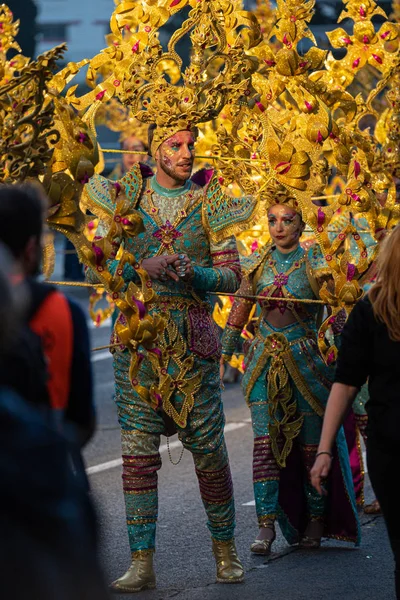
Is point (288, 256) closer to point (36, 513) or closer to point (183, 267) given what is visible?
point (183, 267)

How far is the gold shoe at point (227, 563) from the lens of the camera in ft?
21.0

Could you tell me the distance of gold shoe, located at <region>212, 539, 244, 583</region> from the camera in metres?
6.40

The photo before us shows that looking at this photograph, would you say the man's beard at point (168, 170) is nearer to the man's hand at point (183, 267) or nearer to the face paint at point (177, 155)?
the face paint at point (177, 155)

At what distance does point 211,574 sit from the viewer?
21.5 feet

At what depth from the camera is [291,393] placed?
7.23m

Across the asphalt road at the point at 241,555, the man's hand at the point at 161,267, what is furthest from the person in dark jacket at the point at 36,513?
the man's hand at the point at 161,267

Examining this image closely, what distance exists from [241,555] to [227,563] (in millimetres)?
540

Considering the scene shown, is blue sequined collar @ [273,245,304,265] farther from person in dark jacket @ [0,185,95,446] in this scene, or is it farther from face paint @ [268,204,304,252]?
person in dark jacket @ [0,185,95,446]

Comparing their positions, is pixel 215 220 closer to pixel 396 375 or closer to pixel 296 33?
pixel 296 33

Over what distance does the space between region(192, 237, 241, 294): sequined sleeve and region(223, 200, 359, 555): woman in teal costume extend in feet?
2.45

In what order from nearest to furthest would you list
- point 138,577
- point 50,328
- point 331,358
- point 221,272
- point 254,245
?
point 50,328 < point 138,577 < point 221,272 < point 331,358 < point 254,245

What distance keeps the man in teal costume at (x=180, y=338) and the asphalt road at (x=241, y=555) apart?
0.56 ft

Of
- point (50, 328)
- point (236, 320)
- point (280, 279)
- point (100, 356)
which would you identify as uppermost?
point (50, 328)

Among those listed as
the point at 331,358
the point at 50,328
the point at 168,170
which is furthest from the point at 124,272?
the point at 50,328
